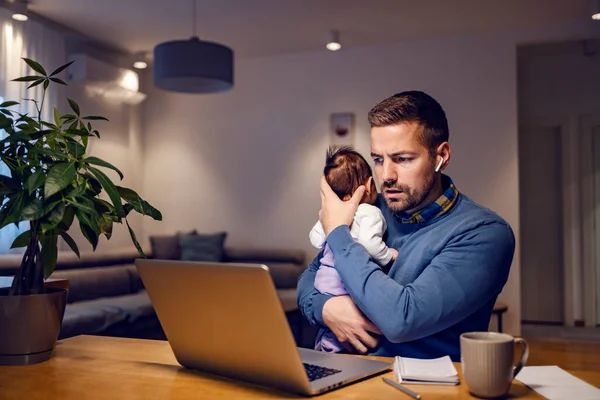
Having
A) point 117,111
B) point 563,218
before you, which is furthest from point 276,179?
point 563,218

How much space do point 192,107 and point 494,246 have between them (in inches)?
215

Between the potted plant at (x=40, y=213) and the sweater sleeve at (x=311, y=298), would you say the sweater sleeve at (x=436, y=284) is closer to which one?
the sweater sleeve at (x=311, y=298)

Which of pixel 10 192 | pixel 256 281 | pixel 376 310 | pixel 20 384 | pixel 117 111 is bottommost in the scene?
pixel 20 384

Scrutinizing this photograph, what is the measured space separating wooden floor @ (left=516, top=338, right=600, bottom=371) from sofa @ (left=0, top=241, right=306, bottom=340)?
6.18 ft

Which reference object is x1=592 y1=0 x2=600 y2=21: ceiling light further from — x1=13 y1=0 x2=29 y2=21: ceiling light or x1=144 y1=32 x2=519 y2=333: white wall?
x1=13 y1=0 x2=29 y2=21: ceiling light

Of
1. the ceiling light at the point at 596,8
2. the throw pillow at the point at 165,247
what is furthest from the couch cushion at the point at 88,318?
the ceiling light at the point at 596,8

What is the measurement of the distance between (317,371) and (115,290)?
4.02 m

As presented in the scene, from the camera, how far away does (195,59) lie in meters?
4.04

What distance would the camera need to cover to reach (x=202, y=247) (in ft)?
18.6

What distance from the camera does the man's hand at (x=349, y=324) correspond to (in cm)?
136

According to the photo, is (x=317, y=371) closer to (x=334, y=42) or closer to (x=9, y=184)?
(x=9, y=184)

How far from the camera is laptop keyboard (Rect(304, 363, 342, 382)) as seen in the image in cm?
104

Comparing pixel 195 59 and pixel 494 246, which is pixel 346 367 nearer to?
pixel 494 246

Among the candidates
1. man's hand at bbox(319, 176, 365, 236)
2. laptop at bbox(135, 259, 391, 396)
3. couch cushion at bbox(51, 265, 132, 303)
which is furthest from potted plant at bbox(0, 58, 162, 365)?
couch cushion at bbox(51, 265, 132, 303)
